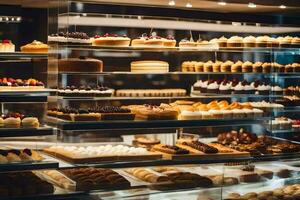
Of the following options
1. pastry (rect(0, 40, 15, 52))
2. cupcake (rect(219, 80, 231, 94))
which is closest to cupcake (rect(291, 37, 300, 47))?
cupcake (rect(219, 80, 231, 94))

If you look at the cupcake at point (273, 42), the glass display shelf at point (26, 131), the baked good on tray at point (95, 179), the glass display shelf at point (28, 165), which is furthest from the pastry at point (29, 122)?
the cupcake at point (273, 42)

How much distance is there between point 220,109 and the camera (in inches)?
290

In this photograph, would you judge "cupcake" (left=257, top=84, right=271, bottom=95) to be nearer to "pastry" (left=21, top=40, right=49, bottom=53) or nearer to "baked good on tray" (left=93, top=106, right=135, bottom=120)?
"baked good on tray" (left=93, top=106, right=135, bottom=120)

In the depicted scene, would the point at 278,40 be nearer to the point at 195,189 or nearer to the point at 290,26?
the point at 290,26

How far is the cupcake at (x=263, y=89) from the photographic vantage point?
8555 millimetres

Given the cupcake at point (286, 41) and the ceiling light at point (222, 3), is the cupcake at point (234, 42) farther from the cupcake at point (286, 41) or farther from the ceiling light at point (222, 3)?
the cupcake at point (286, 41)

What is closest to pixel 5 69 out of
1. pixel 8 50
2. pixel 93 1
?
pixel 8 50

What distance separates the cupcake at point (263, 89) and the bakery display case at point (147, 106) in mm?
29

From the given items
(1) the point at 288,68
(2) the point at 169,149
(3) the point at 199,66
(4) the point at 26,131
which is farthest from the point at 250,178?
(1) the point at 288,68

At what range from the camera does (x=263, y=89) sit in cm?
861

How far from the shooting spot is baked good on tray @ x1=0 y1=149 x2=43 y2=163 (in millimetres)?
5541

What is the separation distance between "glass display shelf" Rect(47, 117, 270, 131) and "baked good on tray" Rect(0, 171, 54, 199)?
805mm

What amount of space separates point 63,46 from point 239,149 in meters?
2.49

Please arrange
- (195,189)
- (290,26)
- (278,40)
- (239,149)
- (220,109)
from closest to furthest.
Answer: (195,189) → (239,149) → (220,109) → (278,40) → (290,26)
